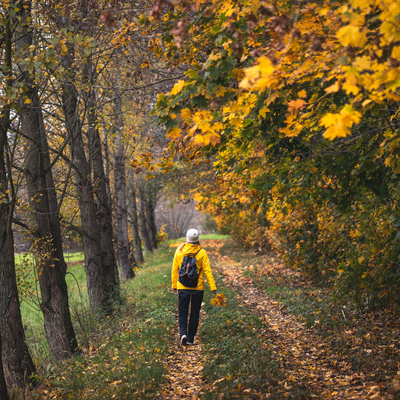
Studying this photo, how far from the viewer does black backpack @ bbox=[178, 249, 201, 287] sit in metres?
6.43

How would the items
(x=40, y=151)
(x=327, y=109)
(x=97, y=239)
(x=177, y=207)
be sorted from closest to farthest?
(x=327, y=109) → (x=40, y=151) → (x=97, y=239) → (x=177, y=207)

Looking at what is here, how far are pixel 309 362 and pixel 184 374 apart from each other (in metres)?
1.82

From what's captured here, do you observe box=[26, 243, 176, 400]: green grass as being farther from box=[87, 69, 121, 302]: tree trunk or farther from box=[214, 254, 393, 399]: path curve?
box=[214, 254, 393, 399]: path curve

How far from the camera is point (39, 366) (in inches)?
282

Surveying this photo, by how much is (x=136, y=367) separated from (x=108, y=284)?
5625 millimetres

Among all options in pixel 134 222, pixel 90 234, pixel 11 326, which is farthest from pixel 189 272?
pixel 134 222

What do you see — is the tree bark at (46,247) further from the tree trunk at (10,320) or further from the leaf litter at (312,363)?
the leaf litter at (312,363)

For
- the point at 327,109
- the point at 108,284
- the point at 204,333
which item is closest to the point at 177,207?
the point at 108,284

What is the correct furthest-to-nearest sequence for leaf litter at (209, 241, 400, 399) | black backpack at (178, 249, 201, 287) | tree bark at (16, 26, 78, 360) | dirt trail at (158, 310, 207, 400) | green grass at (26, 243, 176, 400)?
tree bark at (16, 26, 78, 360)
black backpack at (178, 249, 201, 287)
green grass at (26, 243, 176, 400)
dirt trail at (158, 310, 207, 400)
leaf litter at (209, 241, 400, 399)

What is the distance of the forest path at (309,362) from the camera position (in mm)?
4368

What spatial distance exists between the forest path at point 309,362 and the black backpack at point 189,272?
165cm

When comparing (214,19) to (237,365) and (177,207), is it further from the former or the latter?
(177,207)

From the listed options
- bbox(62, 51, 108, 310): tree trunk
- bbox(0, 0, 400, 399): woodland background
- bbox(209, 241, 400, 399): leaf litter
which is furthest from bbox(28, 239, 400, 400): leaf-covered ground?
bbox(62, 51, 108, 310): tree trunk

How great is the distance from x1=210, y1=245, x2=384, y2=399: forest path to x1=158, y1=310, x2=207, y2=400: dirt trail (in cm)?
116
